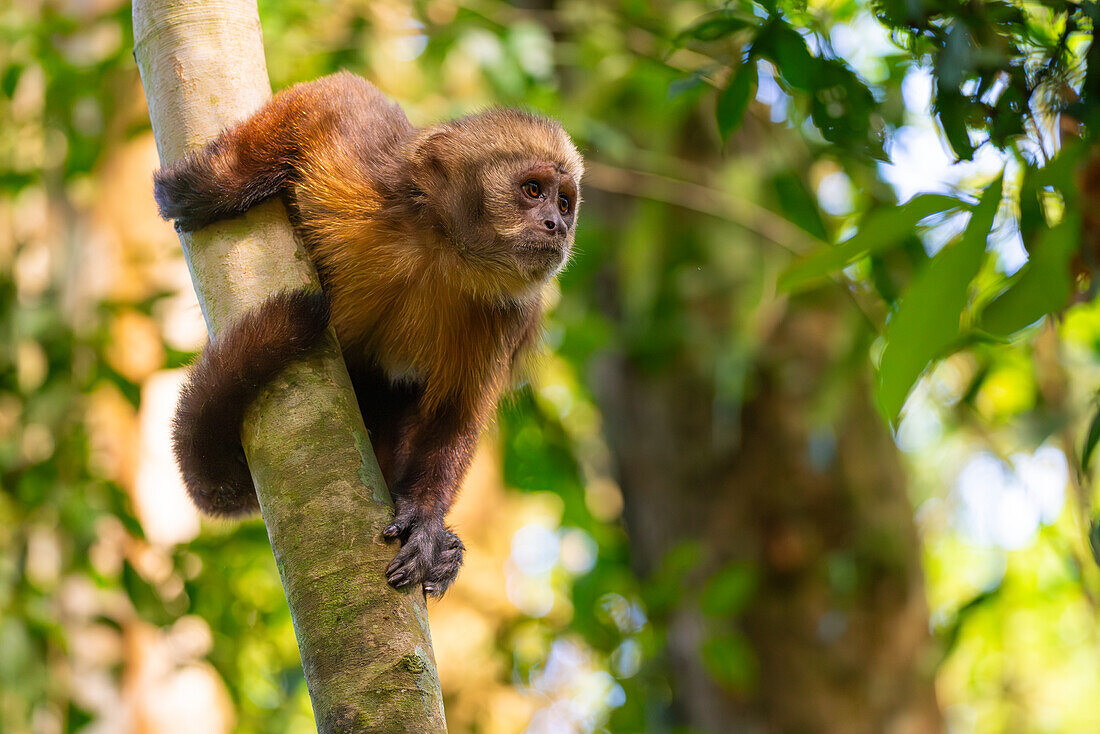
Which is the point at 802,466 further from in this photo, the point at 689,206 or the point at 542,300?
the point at 542,300

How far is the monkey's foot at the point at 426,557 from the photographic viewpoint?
187cm

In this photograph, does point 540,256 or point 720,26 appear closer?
point 720,26

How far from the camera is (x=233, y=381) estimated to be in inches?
81.0

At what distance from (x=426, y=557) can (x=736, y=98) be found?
1.24 m

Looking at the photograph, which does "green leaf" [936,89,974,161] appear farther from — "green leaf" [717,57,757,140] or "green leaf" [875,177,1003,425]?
"green leaf" [717,57,757,140]

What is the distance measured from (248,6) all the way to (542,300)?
56.4 inches

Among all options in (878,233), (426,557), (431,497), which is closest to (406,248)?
(431,497)

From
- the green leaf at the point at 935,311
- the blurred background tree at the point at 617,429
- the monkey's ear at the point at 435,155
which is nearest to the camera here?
the green leaf at the point at 935,311

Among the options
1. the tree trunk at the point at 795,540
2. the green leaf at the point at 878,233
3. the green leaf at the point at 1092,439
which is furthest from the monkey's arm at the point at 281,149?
the tree trunk at the point at 795,540

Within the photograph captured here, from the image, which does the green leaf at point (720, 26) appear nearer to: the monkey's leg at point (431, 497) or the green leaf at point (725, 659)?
→ the monkey's leg at point (431, 497)

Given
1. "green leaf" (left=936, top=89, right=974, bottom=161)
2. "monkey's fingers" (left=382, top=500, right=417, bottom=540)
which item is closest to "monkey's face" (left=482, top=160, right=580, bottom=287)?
"monkey's fingers" (left=382, top=500, right=417, bottom=540)

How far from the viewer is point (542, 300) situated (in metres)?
3.41

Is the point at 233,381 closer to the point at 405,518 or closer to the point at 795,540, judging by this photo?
the point at 405,518

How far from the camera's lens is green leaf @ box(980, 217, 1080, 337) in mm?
1705
